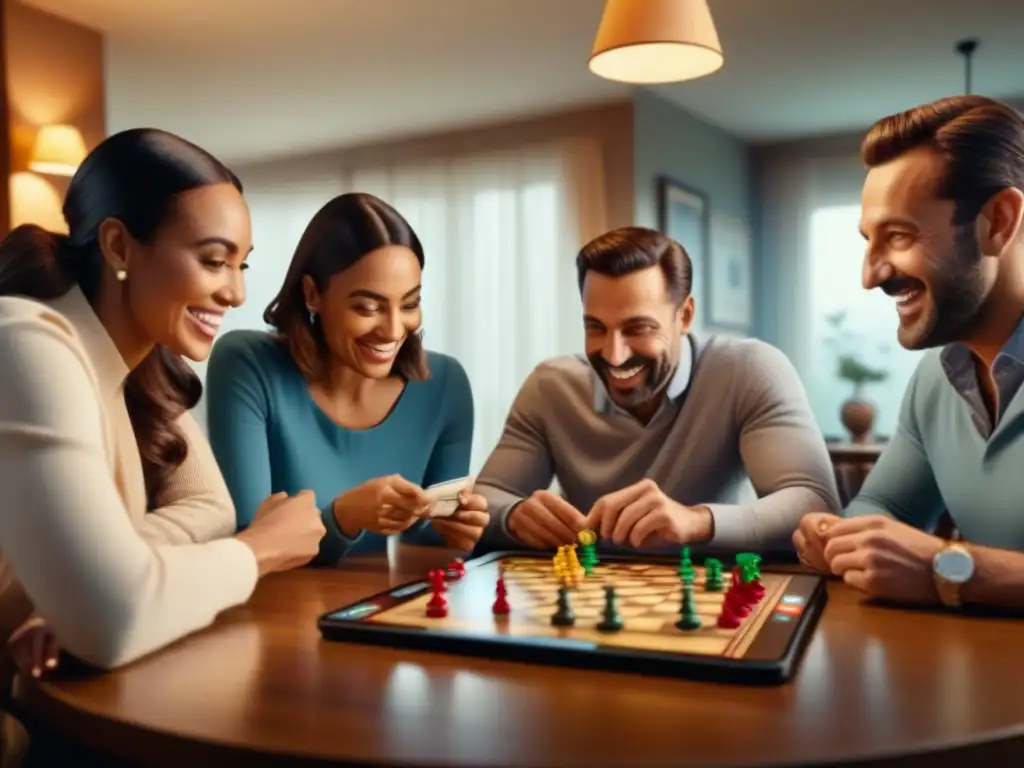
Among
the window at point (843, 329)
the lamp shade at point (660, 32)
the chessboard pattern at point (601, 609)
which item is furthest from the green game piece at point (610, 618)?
the window at point (843, 329)

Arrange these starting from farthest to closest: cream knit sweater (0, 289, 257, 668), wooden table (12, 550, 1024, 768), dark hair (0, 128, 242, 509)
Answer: dark hair (0, 128, 242, 509) → cream knit sweater (0, 289, 257, 668) → wooden table (12, 550, 1024, 768)

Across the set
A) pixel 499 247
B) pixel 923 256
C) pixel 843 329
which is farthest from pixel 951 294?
pixel 843 329

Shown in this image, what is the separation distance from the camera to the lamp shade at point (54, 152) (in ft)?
11.6

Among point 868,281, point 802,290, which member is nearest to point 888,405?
point 802,290

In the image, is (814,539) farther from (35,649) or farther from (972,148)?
(35,649)

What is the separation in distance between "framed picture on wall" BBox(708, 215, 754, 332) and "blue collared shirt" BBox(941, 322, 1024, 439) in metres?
3.91

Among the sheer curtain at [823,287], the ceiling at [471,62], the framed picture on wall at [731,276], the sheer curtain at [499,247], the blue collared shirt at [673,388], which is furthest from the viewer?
the sheer curtain at [823,287]

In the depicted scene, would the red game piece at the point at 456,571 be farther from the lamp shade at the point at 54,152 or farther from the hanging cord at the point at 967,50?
the hanging cord at the point at 967,50

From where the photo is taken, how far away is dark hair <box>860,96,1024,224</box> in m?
1.25

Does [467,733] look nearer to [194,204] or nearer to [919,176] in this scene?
[194,204]

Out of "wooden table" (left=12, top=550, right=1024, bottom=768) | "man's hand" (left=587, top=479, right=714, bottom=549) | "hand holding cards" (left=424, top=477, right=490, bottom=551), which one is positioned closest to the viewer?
"wooden table" (left=12, top=550, right=1024, bottom=768)

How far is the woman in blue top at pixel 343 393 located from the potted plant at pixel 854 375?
3.55 metres

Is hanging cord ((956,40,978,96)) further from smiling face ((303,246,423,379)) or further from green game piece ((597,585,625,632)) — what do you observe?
green game piece ((597,585,625,632))

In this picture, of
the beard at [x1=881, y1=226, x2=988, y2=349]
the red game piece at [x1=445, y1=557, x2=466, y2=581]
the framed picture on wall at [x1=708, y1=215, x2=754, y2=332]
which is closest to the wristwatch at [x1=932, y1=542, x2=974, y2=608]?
the beard at [x1=881, y1=226, x2=988, y2=349]
